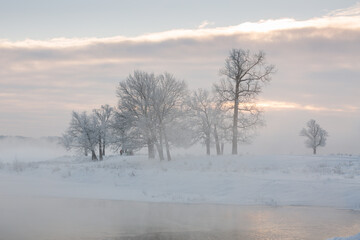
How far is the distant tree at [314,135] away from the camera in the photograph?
66.2 metres

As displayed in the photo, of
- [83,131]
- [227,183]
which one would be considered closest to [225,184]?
[227,183]

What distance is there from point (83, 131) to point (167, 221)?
42093 millimetres

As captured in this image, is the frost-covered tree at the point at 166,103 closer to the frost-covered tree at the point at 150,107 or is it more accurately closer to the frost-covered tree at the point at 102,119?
the frost-covered tree at the point at 150,107

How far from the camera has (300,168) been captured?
2297cm

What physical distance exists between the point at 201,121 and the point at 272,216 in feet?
100.0

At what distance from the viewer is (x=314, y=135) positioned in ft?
217

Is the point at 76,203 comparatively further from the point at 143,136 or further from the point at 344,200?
the point at 143,136

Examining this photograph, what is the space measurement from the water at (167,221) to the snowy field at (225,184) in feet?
3.88

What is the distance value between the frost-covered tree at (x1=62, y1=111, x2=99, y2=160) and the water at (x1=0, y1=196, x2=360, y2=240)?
35.7 m

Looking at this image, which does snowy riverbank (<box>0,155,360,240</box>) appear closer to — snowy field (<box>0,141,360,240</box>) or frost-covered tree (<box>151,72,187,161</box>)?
snowy field (<box>0,141,360,240</box>)

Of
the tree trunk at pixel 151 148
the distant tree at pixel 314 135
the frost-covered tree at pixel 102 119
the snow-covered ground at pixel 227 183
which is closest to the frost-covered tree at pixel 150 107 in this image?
the tree trunk at pixel 151 148

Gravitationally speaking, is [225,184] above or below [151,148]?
above

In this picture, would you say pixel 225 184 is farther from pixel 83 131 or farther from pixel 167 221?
pixel 83 131

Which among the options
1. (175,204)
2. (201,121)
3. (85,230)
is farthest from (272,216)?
(201,121)
